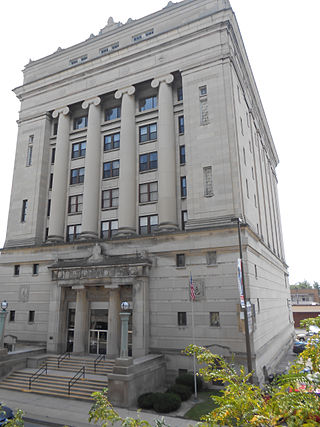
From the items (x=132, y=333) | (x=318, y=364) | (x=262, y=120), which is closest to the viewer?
(x=318, y=364)

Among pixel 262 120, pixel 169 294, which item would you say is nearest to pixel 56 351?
pixel 169 294

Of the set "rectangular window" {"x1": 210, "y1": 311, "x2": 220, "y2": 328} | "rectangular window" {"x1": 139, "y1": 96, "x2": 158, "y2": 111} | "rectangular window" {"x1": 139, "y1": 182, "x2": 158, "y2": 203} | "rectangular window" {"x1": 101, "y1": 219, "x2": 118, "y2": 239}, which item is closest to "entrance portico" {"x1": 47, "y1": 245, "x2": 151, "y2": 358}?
"rectangular window" {"x1": 101, "y1": 219, "x2": 118, "y2": 239}

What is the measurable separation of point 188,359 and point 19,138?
112ft

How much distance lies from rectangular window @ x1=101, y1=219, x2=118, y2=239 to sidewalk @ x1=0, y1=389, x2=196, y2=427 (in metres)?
15.8

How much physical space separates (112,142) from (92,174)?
182 inches

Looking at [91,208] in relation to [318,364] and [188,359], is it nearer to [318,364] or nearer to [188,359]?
[188,359]

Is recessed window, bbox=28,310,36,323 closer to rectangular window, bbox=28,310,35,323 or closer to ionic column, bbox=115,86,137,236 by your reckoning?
rectangular window, bbox=28,310,35,323

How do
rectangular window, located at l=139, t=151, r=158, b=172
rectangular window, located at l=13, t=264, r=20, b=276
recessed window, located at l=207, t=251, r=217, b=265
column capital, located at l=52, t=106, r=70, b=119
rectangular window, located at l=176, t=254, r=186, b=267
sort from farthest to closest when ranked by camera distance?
column capital, located at l=52, t=106, r=70, b=119 → rectangular window, located at l=13, t=264, r=20, b=276 → rectangular window, located at l=139, t=151, r=158, b=172 → rectangular window, located at l=176, t=254, r=186, b=267 → recessed window, located at l=207, t=251, r=217, b=265

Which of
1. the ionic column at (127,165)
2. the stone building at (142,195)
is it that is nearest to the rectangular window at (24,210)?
the stone building at (142,195)

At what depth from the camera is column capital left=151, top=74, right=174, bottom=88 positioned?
3316 cm

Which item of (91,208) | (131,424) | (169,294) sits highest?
(91,208)

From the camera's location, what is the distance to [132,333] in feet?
→ 86.9

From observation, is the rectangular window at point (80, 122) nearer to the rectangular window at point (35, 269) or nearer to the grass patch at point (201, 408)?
the rectangular window at point (35, 269)

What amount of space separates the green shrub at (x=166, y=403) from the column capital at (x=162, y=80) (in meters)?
29.0
